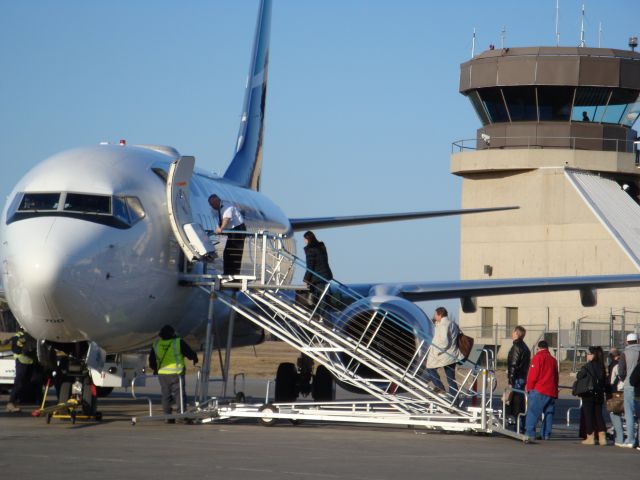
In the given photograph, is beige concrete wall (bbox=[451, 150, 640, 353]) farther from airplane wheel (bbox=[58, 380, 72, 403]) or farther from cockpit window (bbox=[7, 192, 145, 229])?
cockpit window (bbox=[7, 192, 145, 229])

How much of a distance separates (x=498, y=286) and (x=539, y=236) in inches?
936

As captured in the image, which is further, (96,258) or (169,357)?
(169,357)

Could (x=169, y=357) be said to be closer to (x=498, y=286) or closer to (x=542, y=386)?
(x=542, y=386)

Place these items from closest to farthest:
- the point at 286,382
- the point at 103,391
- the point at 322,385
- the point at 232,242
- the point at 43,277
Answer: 1. the point at 43,277
2. the point at 232,242
3. the point at 286,382
4. the point at 322,385
5. the point at 103,391

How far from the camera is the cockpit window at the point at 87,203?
1705cm

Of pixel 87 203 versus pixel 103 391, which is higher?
pixel 87 203

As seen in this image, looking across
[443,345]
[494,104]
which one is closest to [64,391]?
[443,345]

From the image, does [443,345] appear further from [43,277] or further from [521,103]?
[521,103]

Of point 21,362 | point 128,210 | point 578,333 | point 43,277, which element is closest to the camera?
point 43,277

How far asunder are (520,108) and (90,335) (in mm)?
32977

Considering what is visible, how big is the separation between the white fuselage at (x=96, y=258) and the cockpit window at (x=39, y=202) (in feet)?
0.19

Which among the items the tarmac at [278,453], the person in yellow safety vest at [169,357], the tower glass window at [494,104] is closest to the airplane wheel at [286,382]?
the tarmac at [278,453]

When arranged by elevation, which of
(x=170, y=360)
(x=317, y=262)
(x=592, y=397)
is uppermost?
(x=317, y=262)

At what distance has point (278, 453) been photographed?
1432cm
